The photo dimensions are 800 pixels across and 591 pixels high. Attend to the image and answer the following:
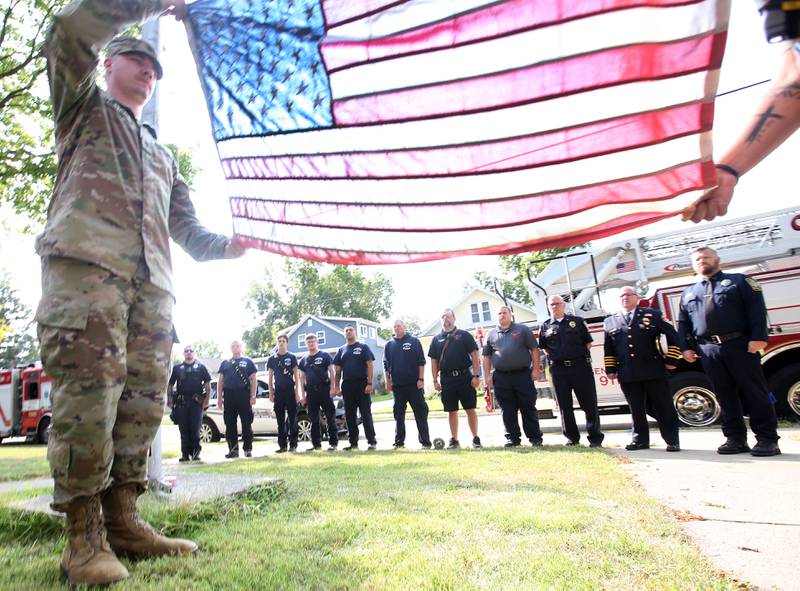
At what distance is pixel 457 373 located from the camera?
7535 millimetres

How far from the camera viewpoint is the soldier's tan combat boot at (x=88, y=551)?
1.73m

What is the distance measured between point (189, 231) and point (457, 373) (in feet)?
17.9

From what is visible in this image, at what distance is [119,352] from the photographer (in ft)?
6.34

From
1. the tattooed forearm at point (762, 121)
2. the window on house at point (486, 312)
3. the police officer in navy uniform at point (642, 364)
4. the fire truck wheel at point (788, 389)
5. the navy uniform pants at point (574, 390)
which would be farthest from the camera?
the window on house at point (486, 312)

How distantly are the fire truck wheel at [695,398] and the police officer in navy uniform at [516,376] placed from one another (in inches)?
88.1

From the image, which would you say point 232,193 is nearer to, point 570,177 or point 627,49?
point 570,177

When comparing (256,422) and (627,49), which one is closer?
(627,49)

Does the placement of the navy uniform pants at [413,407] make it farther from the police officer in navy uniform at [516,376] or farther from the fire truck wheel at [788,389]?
the fire truck wheel at [788,389]

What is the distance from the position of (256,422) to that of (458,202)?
11.6m

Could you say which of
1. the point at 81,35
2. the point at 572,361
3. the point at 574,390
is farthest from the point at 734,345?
the point at 81,35

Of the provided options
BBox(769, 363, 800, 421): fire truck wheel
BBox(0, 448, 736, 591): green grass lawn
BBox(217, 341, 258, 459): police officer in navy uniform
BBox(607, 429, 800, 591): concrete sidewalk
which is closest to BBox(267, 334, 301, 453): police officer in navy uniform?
BBox(217, 341, 258, 459): police officer in navy uniform

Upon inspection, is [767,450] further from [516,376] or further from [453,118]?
[453,118]

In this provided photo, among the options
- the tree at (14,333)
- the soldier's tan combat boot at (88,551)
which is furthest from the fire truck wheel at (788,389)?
the tree at (14,333)

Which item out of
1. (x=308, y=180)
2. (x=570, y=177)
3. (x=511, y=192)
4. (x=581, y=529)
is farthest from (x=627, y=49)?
(x=581, y=529)
